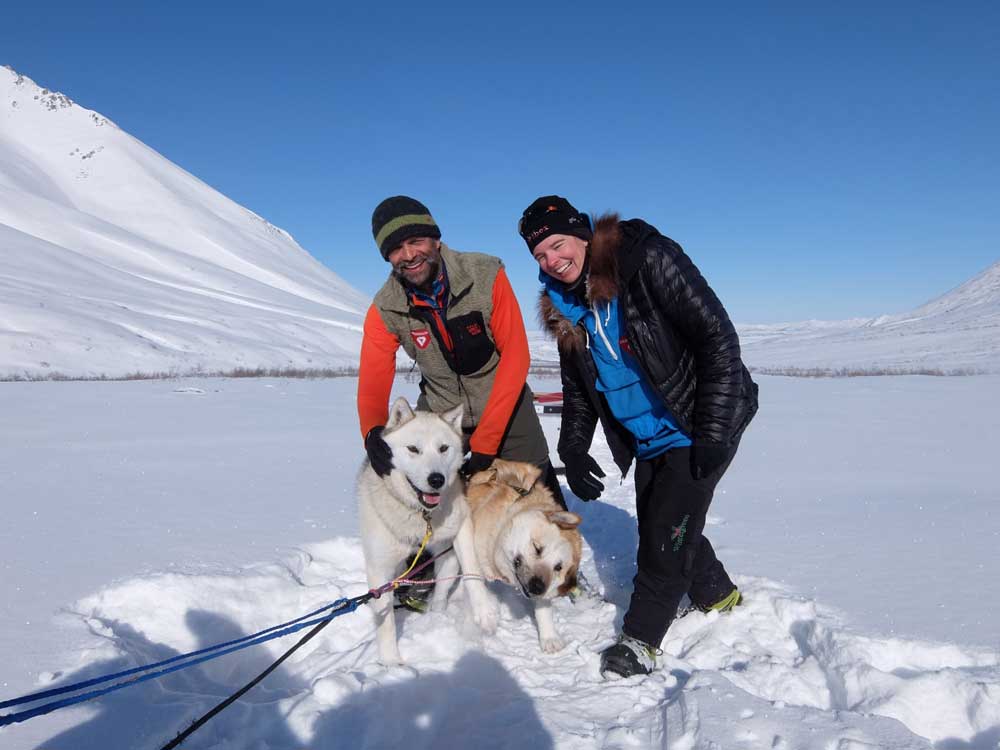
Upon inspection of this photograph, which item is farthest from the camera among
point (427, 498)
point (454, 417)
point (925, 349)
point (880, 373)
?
point (925, 349)

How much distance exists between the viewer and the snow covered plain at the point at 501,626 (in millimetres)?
2150

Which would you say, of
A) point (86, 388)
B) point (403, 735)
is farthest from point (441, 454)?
point (86, 388)

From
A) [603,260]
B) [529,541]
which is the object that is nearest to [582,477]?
[529,541]

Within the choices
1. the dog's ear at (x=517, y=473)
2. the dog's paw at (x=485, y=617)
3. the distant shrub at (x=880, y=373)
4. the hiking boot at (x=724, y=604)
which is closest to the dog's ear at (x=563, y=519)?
the dog's ear at (x=517, y=473)

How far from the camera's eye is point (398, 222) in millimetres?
2883

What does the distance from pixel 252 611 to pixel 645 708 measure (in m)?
2.16

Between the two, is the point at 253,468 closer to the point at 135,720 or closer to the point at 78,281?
the point at 135,720

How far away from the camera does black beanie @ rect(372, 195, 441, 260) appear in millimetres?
2877

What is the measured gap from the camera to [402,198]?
9.70 ft

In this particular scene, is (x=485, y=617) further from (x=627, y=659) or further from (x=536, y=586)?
(x=627, y=659)

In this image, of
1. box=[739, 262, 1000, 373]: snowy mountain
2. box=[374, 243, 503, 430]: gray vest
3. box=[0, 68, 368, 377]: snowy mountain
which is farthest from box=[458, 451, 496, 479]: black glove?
box=[739, 262, 1000, 373]: snowy mountain

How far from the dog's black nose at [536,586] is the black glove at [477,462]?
2.50 ft

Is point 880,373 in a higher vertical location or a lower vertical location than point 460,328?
lower

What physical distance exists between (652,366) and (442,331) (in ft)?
3.89
